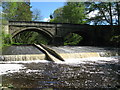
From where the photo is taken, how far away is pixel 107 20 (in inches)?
1193

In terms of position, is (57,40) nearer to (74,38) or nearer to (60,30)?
(60,30)

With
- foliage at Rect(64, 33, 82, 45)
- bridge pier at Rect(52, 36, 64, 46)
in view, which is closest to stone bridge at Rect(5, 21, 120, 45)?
bridge pier at Rect(52, 36, 64, 46)

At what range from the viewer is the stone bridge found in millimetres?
26281

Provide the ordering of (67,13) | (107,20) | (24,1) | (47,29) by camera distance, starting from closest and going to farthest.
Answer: (47,29) < (107,20) < (67,13) < (24,1)

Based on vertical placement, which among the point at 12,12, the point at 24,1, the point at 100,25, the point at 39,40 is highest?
the point at 24,1

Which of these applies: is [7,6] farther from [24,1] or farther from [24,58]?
[24,58]

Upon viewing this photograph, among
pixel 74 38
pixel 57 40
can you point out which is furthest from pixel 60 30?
pixel 74 38

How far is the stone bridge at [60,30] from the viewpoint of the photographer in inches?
1035

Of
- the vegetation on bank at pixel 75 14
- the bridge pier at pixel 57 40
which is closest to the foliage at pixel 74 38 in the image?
the vegetation on bank at pixel 75 14

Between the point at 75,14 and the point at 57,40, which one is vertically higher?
the point at 75,14

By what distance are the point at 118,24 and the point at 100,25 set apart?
3209mm

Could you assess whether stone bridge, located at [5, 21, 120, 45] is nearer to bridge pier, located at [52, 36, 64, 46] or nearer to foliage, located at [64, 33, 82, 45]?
bridge pier, located at [52, 36, 64, 46]

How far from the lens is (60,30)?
97.7 feet

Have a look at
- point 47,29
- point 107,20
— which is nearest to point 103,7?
point 107,20
